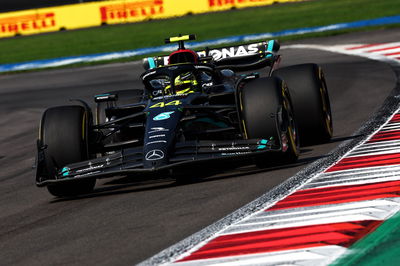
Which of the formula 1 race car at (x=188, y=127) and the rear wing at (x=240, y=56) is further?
the rear wing at (x=240, y=56)

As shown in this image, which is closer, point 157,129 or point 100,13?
point 157,129

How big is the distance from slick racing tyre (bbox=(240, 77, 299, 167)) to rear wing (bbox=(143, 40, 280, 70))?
250 centimetres

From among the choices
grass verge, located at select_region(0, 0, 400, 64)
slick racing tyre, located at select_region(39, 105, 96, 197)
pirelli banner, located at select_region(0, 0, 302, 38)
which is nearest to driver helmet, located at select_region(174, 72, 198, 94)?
slick racing tyre, located at select_region(39, 105, 96, 197)

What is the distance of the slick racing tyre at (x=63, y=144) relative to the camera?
946cm

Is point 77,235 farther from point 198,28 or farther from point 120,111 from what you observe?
point 198,28

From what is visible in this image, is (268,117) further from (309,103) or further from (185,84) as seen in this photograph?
(185,84)

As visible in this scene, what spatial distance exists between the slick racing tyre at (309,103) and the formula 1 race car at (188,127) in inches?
0.5

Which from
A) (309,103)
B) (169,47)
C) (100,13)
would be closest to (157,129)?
(309,103)

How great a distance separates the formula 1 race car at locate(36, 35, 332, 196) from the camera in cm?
898

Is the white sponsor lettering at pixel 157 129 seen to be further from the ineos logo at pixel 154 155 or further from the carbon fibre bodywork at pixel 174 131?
the ineos logo at pixel 154 155

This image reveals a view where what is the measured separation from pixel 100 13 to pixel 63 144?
32539 millimetres

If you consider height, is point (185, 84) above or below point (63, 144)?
above

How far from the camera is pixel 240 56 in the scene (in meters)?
12.5

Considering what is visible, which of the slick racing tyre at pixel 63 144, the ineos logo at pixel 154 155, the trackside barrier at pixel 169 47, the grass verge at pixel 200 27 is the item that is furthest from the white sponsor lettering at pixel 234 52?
the grass verge at pixel 200 27
